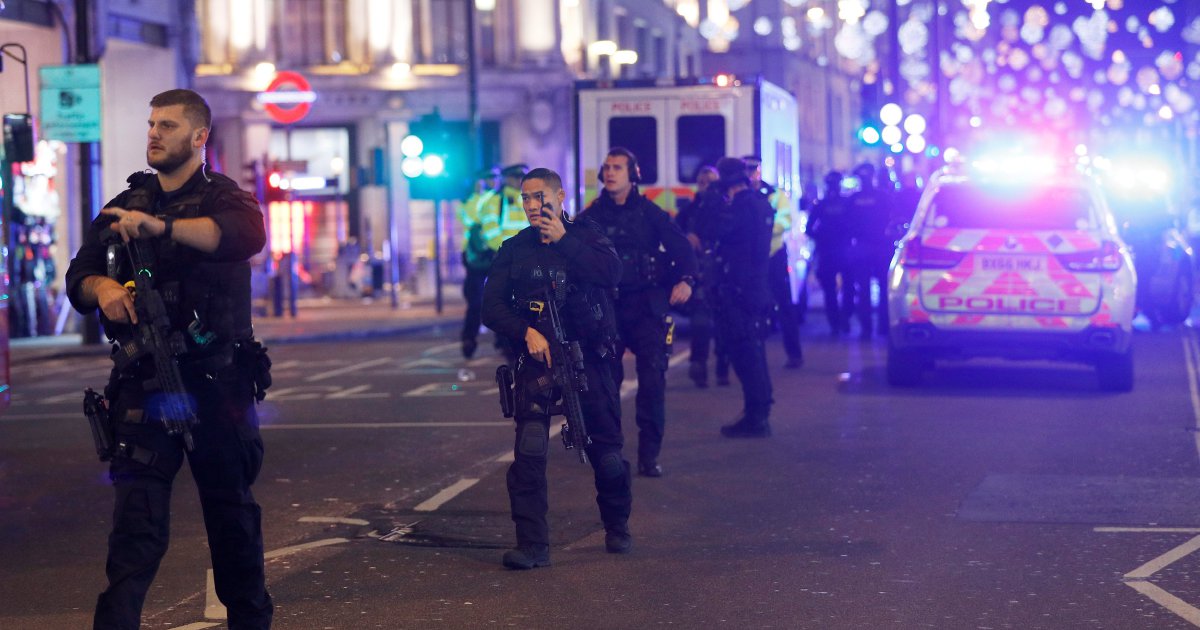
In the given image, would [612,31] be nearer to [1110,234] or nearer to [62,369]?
[62,369]

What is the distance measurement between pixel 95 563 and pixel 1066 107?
53.4 metres

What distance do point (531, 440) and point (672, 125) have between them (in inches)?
597

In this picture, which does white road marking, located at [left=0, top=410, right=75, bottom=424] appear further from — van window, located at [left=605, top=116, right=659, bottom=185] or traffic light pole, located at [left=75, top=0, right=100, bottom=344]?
van window, located at [left=605, top=116, right=659, bottom=185]

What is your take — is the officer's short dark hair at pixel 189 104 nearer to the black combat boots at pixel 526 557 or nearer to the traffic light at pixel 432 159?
the black combat boots at pixel 526 557

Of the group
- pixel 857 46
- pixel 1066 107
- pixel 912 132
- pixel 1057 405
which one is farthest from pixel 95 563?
pixel 1066 107

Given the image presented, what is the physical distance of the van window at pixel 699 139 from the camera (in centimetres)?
2292

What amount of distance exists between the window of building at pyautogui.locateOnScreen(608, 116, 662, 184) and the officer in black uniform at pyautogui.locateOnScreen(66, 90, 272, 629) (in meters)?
16.9

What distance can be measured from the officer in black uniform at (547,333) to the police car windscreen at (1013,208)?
23.6 feet

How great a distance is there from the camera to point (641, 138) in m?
23.1

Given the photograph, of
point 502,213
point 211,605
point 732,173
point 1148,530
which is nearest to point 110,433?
point 211,605

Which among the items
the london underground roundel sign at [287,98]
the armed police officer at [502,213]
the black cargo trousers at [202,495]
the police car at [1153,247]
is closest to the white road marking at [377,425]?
the armed police officer at [502,213]

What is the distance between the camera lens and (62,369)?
69.0 feet

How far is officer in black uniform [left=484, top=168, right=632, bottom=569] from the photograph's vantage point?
26.8ft

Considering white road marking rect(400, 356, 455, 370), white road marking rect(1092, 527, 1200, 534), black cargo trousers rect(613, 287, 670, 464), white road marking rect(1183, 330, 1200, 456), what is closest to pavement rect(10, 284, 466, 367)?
white road marking rect(400, 356, 455, 370)
